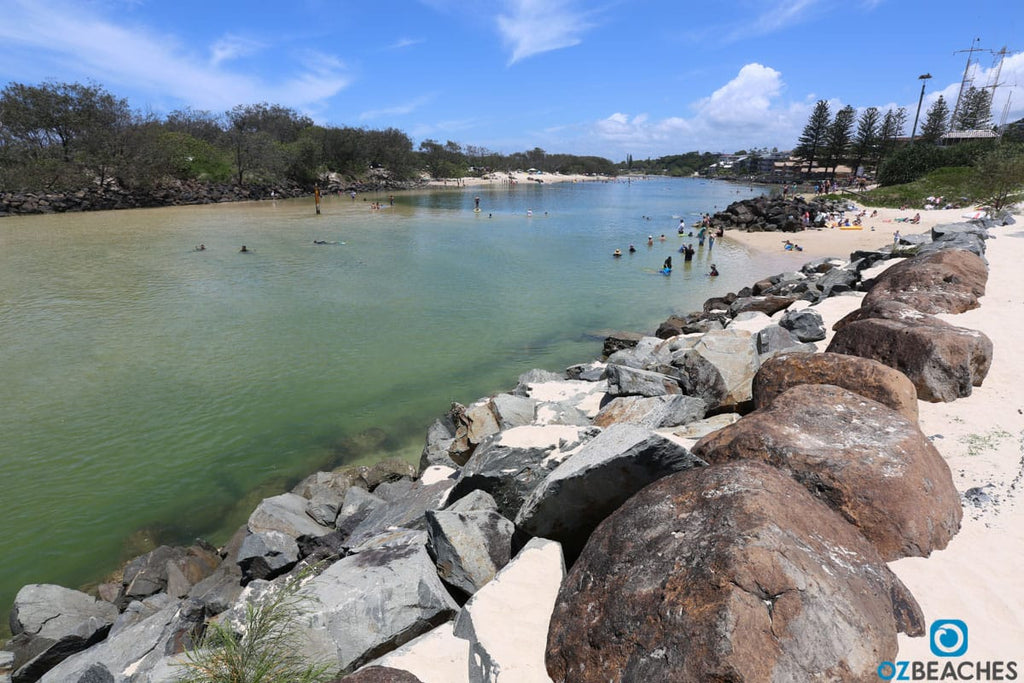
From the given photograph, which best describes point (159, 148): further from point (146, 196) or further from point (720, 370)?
point (720, 370)

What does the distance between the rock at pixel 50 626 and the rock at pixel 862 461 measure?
278 inches

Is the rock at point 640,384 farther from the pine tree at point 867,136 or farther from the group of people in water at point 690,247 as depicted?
the pine tree at point 867,136

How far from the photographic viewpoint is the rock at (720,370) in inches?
299

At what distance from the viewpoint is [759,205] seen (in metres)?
45.5

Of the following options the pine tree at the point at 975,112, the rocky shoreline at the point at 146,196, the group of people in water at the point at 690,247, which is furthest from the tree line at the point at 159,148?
the pine tree at the point at 975,112

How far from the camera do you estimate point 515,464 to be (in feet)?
18.4

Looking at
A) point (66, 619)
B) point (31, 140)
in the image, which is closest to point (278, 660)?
point (66, 619)

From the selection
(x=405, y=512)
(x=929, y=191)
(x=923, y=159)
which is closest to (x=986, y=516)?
(x=405, y=512)

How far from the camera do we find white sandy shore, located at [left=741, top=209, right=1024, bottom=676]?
3.39 meters

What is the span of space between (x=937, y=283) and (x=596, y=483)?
1082 centimetres

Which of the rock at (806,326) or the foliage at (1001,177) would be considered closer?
the rock at (806,326)

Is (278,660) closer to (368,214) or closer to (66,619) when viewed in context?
(66,619)

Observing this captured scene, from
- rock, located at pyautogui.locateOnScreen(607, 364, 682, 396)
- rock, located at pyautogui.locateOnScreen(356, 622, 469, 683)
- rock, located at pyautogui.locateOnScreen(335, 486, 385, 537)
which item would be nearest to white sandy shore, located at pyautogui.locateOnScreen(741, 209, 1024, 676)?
rock, located at pyautogui.locateOnScreen(356, 622, 469, 683)

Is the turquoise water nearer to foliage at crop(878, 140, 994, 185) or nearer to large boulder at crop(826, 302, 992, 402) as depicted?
large boulder at crop(826, 302, 992, 402)
